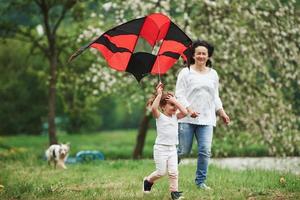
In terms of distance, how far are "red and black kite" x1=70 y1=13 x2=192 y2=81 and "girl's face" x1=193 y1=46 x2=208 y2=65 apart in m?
0.14

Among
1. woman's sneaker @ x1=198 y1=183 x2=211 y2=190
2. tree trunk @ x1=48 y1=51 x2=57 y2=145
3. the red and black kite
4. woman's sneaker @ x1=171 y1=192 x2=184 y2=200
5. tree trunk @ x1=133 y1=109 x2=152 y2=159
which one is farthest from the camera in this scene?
tree trunk @ x1=133 y1=109 x2=152 y2=159

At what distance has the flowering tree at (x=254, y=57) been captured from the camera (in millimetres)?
14570

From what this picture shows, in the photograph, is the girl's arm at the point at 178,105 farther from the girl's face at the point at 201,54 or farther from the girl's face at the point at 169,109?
the girl's face at the point at 201,54

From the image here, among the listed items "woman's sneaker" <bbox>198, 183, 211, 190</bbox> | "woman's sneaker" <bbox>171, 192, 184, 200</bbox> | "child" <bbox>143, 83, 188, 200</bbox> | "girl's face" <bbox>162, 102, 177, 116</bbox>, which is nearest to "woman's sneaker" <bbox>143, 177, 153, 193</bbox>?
"child" <bbox>143, 83, 188, 200</bbox>

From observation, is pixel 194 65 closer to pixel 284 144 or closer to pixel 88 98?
pixel 284 144

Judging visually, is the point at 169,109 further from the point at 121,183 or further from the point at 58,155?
the point at 58,155

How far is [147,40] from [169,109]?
3.59ft

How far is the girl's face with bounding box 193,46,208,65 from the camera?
827 centimetres

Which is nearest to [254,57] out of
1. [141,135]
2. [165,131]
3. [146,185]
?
[141,135]

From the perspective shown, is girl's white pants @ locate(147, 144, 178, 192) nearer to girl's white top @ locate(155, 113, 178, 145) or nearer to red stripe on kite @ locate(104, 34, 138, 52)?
girl's white top @ locate(155, 113, 178, 145)

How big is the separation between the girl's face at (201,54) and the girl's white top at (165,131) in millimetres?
1273

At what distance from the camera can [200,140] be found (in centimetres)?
830

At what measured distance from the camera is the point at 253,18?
14.6 metres

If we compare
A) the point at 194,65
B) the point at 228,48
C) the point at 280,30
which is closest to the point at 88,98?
the point at 228,48
